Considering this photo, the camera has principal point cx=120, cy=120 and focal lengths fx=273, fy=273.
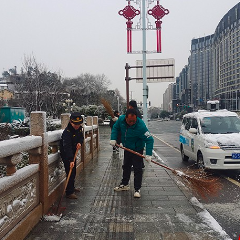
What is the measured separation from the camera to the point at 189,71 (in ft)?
374

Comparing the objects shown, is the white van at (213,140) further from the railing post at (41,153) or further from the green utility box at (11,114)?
the green utility box at (11,114)

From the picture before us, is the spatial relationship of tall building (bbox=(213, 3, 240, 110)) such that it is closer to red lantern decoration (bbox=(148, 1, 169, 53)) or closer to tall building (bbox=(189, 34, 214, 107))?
tall building (bbox=(189, 34, 214, 107))

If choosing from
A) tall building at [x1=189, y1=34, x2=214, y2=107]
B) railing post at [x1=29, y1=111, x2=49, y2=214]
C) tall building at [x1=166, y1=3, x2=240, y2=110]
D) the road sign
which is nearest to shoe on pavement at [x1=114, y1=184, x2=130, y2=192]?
railing post at [x1=29, y1=111, x2=49, y2=214]

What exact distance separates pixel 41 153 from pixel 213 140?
14.9 feet

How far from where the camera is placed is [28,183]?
3.49 metres

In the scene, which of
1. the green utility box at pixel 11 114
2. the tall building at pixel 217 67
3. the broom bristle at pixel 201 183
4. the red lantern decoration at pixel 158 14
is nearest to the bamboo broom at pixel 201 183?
the broom bristle at pixel 201 183

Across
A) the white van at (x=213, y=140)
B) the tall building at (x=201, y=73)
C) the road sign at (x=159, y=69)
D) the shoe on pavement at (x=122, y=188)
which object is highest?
the tall building at (x=201, y=73)

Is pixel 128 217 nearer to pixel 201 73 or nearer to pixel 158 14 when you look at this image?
pixel 158 14

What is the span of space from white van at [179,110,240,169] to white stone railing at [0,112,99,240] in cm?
387

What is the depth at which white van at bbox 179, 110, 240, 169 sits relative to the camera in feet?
21.6

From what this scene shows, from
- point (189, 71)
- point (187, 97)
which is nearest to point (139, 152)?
point (187, 97)

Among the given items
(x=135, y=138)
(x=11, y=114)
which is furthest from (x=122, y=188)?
(x=11, y=114)

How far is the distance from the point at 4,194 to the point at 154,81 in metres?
10.4

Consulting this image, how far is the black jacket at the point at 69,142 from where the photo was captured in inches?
180
